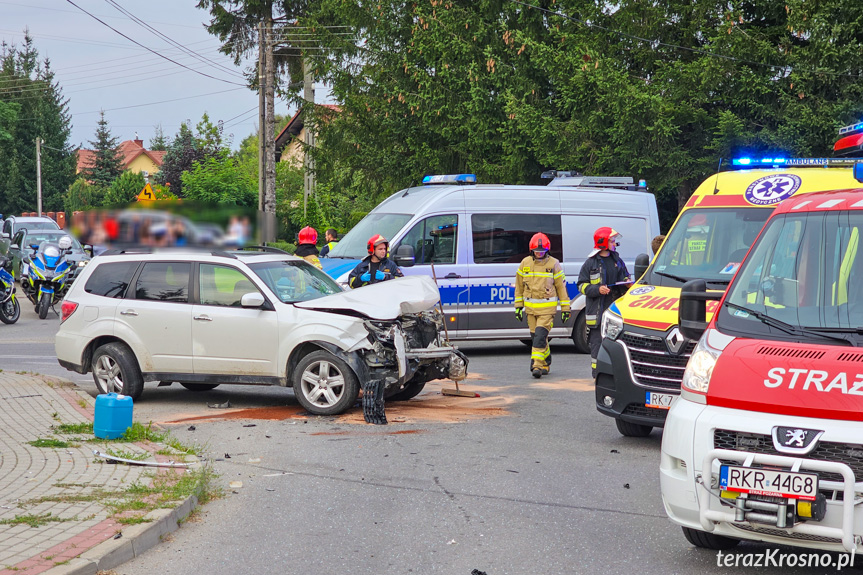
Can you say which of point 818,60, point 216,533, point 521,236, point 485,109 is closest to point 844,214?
point 216,533

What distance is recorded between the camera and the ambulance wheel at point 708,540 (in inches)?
207

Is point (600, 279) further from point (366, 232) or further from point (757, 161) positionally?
point (366, 232)

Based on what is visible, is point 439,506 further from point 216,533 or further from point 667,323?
point 667,323

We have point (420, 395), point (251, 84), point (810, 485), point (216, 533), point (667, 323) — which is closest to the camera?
point (810, 485)

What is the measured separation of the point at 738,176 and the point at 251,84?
2742 cm

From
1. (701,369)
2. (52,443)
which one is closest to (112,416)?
(52,443)

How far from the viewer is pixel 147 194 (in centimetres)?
632

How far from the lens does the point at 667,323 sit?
7812 millimetres

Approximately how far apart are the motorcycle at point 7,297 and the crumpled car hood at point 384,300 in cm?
1150

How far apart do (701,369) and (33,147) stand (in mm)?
74356

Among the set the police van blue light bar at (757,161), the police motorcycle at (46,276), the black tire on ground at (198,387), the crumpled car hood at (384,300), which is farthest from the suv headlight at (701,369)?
the police motorcycle at (46,276)

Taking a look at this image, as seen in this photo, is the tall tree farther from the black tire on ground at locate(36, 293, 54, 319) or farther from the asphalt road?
the asphalt road

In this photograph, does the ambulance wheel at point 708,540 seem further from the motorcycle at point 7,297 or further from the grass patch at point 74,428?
the motorcycle at point 7,297

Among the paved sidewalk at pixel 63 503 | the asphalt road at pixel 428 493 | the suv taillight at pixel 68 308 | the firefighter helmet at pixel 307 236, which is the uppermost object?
the firefighter helmet at pixel 307 236
